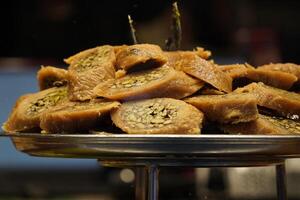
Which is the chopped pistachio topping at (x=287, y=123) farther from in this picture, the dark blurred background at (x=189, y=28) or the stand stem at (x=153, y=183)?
the dark blurred background at (x=189, y=28)

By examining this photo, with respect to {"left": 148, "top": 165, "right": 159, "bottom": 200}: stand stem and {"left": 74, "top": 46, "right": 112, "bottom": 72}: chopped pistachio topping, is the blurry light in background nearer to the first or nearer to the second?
{"left": 74, "top": 46, "right": 112, "bottom": 72}: chopped pistachio topping

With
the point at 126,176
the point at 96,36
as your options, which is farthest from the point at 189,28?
the point at 126,176

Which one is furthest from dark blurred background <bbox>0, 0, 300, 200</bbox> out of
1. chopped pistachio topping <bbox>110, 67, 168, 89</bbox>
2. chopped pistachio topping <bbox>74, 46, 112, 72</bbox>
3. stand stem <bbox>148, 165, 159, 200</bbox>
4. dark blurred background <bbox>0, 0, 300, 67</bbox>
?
stand stem <bbox>148, 165, 159, 200</bbox>

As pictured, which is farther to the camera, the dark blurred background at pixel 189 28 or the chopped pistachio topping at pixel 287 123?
the dark blurred background at pixel 189 28

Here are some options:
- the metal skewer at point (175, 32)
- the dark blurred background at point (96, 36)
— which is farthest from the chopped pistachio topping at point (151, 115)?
the dark blurred background at point (96, 36)

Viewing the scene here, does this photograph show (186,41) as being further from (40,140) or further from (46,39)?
(40,140)

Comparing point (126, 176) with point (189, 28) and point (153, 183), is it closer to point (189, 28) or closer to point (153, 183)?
point (189, 28)
